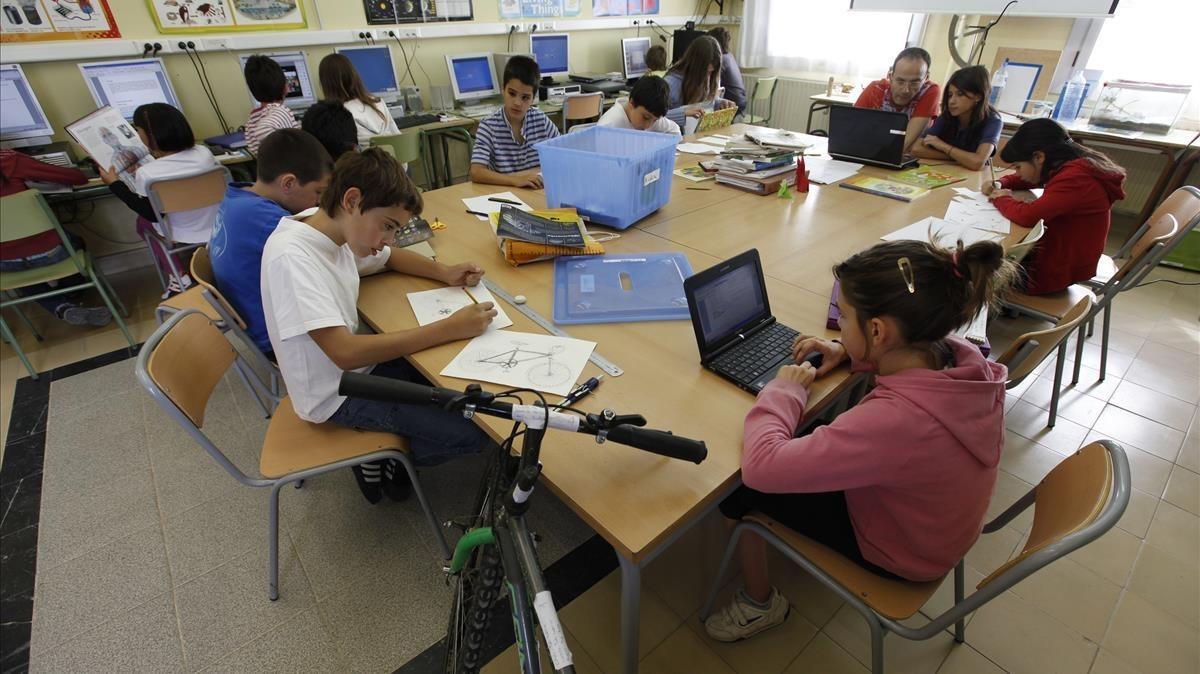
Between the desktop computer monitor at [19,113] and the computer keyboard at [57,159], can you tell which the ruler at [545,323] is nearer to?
the computer keyboard at [57,159]

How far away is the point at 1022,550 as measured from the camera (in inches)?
40.2

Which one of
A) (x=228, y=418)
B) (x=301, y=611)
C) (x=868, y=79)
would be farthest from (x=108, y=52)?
(x=868, y=79)

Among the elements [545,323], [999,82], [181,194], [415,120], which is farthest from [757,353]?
[999,82]

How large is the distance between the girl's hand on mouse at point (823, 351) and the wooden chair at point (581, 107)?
11.3 feet

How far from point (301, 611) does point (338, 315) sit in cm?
86

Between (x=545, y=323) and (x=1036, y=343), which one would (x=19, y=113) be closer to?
(x=545, y=323)

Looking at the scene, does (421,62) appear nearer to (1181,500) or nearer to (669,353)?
(669,353)

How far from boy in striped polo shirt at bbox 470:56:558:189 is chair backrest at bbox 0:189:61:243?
6.00 feet

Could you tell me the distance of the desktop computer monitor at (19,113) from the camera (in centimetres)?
283

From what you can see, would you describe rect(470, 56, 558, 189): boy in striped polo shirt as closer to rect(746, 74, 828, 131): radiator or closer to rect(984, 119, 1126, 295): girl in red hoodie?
rect(984, 119, 1126, 295): girl in red hoodie

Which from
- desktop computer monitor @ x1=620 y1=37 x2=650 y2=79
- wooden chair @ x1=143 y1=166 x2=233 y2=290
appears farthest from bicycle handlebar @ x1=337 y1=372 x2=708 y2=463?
desktop computer monitor @ x1=620 y1=37 x2=650 y2=79

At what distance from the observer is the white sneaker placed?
134 centimetres

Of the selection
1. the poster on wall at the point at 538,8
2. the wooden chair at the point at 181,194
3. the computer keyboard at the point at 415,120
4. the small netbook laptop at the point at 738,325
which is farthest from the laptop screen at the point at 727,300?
the poster on wall at the point at 538,8

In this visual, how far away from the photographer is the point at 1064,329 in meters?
1.31
